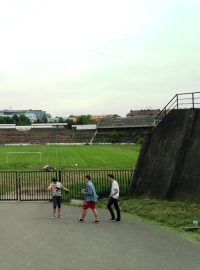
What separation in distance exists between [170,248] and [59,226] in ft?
16.0

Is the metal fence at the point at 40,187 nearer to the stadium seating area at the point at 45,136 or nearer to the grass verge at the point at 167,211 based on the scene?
the grass verge at the point at 167,211

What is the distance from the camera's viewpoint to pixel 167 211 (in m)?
18.1

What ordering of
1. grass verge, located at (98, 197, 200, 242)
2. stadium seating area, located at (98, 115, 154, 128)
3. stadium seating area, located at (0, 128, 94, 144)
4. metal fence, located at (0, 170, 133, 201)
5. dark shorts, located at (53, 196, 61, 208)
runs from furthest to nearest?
stadium seating area, located at (98, 115, 154, 128), stadium seating area, located at (0, 128, 94, 144), metal fence, located at (0, 170, 133, 201), dark shorts, located at (53, 196, 61, 208), grass verge, located at (98, 197, 200, 242)

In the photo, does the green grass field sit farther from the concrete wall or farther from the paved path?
the paved path

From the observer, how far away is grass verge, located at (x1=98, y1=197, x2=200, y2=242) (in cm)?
1583

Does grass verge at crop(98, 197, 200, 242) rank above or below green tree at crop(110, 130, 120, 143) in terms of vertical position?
above

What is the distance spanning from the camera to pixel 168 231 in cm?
1516

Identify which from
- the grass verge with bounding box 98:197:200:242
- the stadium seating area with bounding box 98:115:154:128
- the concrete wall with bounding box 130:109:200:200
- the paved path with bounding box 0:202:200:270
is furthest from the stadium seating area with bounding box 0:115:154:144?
the paved path with bounding box 0:202:200:270

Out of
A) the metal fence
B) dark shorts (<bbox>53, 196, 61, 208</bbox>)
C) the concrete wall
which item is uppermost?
the concrete wall

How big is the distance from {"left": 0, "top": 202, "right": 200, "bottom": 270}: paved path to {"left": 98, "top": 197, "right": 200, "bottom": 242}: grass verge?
1.90 ft

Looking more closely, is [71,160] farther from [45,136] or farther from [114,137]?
[45,136]

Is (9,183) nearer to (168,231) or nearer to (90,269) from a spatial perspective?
(168,231)

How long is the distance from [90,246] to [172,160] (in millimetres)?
9396

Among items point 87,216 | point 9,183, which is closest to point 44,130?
point 9,183
